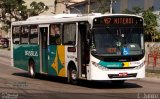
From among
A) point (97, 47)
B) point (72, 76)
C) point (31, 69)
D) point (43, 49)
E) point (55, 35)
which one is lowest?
point (31, 69)

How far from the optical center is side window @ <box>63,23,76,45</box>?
20391 millimetres

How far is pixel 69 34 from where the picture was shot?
20750mm

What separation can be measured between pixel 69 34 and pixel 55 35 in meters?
1.46

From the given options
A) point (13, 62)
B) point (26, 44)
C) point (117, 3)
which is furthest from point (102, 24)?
point (117, 3)

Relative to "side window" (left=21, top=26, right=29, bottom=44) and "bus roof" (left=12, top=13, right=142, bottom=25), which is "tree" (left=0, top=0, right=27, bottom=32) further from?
"side window" (left=21, top=26, right=29, bottom=44)

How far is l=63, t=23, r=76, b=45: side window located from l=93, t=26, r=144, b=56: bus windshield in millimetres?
1650

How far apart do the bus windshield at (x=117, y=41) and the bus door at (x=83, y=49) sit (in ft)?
2.00

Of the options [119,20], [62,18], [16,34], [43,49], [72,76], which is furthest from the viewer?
[16,34]

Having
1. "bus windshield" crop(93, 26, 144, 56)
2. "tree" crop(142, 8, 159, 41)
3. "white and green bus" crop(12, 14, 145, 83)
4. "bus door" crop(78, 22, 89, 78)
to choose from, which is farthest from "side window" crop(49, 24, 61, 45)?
"tree" crop(142, 8, 159, 41)

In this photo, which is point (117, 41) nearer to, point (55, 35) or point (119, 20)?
point (119, 20)

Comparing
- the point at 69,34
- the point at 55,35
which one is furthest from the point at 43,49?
the point at 69,34

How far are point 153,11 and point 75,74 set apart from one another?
24429mm

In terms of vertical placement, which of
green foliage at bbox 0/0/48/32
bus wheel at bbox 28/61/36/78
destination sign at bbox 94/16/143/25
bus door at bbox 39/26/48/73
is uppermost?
green foliage at bbox 0/0/48/32

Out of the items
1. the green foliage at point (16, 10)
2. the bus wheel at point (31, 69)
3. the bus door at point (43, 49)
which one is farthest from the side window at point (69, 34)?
the green foliage at point (16, 10)
